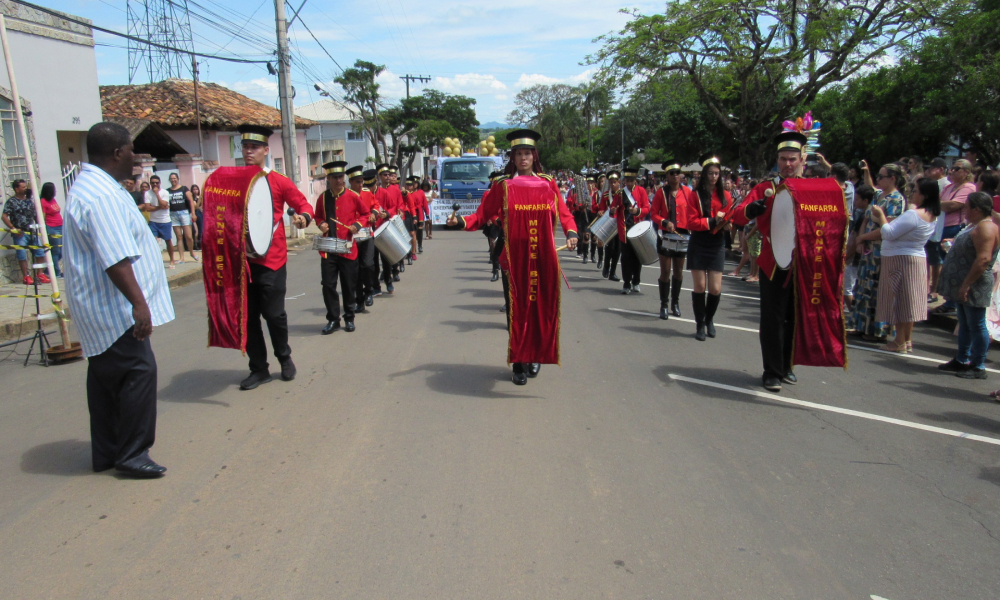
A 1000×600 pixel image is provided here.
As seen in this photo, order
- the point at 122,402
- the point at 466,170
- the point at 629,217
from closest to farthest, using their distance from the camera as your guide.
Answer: the point at 122,402 → the point at 629,217 → the point at 466,170

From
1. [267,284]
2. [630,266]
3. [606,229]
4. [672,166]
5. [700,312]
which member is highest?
[672,166]

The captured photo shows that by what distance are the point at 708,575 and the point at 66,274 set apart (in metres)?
3.59

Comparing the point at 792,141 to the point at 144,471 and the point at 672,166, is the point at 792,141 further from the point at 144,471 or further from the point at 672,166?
the point at 144,471

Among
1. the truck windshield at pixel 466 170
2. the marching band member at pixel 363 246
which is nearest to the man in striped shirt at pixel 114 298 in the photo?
the marching band member at pixel 363 246

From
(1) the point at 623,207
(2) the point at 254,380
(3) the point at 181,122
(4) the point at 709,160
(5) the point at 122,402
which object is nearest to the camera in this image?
→ (5) the point at 122,402

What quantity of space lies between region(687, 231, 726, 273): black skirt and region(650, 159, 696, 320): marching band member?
2.21ft

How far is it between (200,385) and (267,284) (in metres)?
1.04

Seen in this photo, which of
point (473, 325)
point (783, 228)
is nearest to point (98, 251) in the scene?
point (783, 228)

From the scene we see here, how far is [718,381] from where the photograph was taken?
19.9ft

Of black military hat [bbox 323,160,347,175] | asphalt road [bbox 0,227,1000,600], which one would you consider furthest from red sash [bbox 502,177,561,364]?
black military hat [bbox 323,160,347,175]

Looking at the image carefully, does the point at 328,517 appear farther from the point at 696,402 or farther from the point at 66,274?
the point at 696,402

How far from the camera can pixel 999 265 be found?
6672 mm

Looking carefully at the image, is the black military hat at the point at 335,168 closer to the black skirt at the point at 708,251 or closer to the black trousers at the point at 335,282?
the black trousers at the point at 335,282

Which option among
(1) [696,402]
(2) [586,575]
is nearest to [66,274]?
(2) [586,575]
